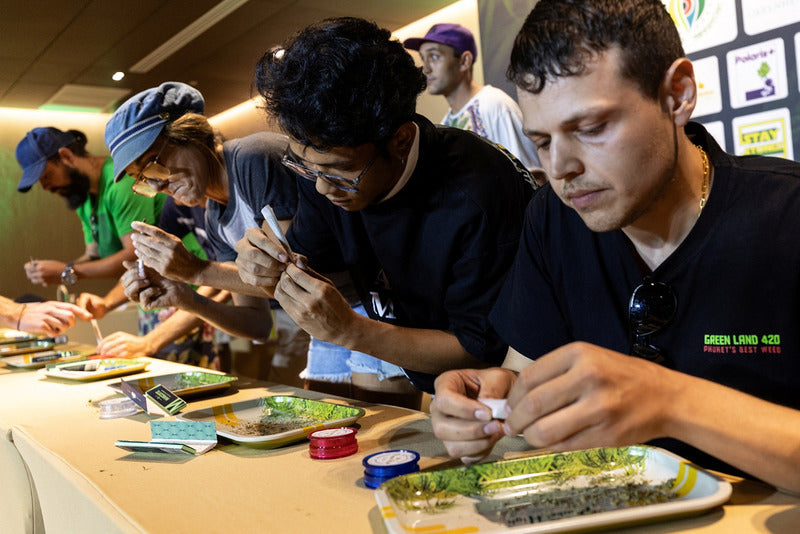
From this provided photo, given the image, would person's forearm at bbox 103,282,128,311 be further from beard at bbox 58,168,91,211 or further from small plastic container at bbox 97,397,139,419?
small plastic container at bbox 97,397,139,419

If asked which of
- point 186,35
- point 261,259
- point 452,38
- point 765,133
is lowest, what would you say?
point 261,259

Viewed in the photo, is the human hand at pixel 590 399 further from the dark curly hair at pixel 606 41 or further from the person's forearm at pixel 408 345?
the person's forearm at pixel 408 345

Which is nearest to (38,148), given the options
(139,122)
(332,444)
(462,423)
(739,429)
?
(139,122)

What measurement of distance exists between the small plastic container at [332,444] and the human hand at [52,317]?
2043 millimetres

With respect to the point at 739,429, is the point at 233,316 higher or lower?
higher

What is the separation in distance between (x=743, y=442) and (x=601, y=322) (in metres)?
0.37

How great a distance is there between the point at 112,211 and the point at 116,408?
6.52 feet

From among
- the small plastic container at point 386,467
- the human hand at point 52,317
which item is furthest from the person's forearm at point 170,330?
the small plastic container at point 386,467

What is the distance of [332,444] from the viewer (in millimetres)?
1126

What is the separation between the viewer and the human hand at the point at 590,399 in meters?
0.72

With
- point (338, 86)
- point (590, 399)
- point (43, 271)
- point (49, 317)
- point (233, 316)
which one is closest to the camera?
point (590, 399)

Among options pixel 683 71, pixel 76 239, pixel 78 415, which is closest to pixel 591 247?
pixel 683 71

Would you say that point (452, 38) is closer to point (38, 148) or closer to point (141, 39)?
point (38, 148)

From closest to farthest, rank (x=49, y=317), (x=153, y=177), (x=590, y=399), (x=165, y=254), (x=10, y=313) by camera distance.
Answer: (x=590, y=399) → (x=165, y=254) → (x=153, y=177) → (x=49, y=317) → (x=10, y=313)
